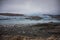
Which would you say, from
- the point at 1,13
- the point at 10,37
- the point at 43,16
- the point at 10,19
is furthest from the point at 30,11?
the point at 10,37

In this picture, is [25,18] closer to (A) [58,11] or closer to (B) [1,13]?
(B) [1,13]

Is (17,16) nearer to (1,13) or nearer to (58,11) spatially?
(1,13)

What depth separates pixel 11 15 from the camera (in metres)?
2.30

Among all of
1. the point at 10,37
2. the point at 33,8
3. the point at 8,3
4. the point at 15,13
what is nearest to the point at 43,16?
the point at 33,8

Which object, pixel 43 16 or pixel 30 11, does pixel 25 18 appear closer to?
pixel 30 11

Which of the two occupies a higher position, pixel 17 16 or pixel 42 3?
pixel 42 3

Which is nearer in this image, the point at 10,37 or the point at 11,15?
the point at 10,37

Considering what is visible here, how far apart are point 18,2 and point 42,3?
1.50 feet

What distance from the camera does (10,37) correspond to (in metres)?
1.32

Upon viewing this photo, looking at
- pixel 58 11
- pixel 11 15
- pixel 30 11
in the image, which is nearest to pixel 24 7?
pixel 30 11

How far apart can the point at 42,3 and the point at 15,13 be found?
1.83 ft

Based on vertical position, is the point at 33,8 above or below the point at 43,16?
above

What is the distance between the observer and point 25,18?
2.30m

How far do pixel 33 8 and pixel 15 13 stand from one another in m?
0.36
